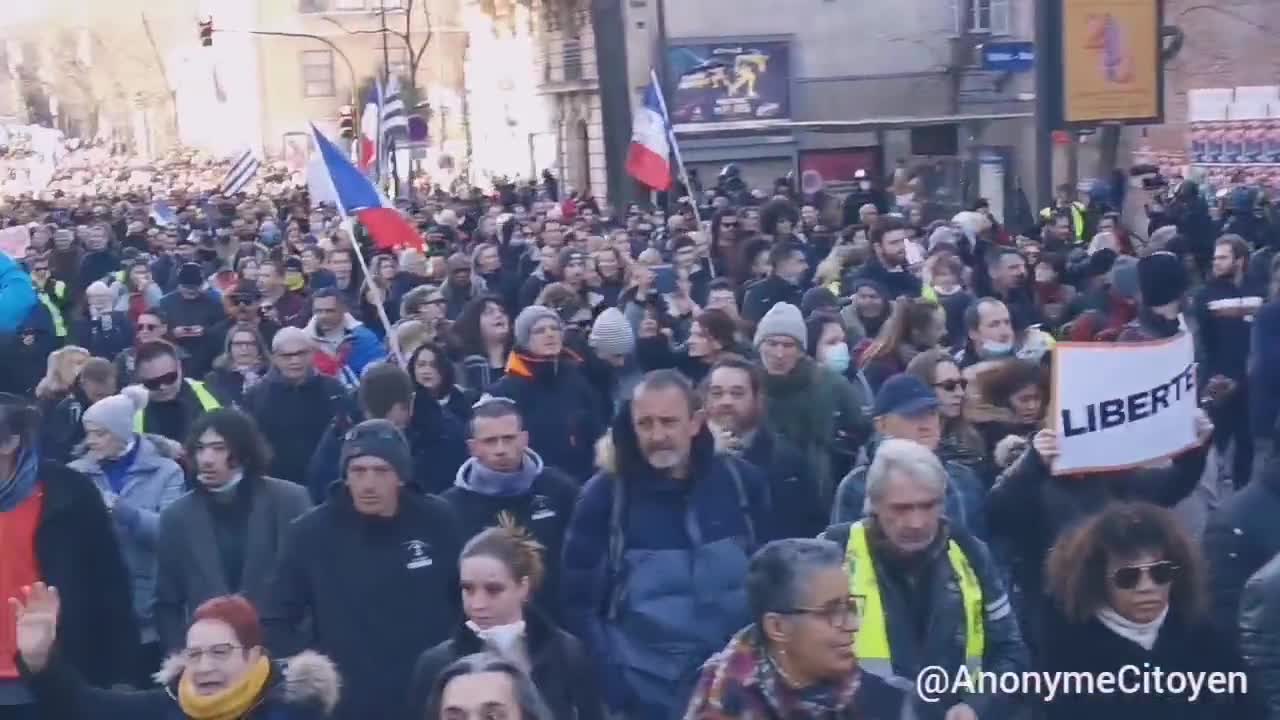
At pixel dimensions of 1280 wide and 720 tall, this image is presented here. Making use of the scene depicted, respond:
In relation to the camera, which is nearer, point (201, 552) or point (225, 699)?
point (225, 699)

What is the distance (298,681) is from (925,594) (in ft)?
4.84

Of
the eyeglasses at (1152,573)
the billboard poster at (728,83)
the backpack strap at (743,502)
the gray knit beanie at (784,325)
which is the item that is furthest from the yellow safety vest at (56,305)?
the billboard poster at (728,83)

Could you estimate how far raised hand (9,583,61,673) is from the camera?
5.16m

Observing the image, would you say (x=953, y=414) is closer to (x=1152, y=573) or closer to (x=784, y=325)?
(x=784, y=325)

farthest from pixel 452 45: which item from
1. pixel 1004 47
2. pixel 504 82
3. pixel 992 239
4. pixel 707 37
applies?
pixel 992 239

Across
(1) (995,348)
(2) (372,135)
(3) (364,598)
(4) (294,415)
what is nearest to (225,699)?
(3) (364,598)

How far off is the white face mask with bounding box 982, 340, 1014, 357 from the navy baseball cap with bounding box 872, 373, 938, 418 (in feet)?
8.31

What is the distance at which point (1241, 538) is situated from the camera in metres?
5.28

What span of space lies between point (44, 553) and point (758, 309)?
22.4 feet

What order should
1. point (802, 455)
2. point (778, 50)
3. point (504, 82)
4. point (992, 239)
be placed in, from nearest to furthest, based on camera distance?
point (802, 455), point (992, 239), point (778, 50), point (504, 82)

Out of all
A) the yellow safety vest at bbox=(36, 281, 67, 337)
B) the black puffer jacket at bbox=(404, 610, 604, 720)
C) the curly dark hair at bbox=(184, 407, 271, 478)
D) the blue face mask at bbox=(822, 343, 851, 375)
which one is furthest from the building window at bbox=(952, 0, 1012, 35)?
the black puffer jacket at bbox=(404, 610, 604, 720)

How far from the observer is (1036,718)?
495cm

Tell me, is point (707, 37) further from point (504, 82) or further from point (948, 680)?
point (948, 680)

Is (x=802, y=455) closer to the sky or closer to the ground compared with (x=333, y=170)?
closer to the ground
